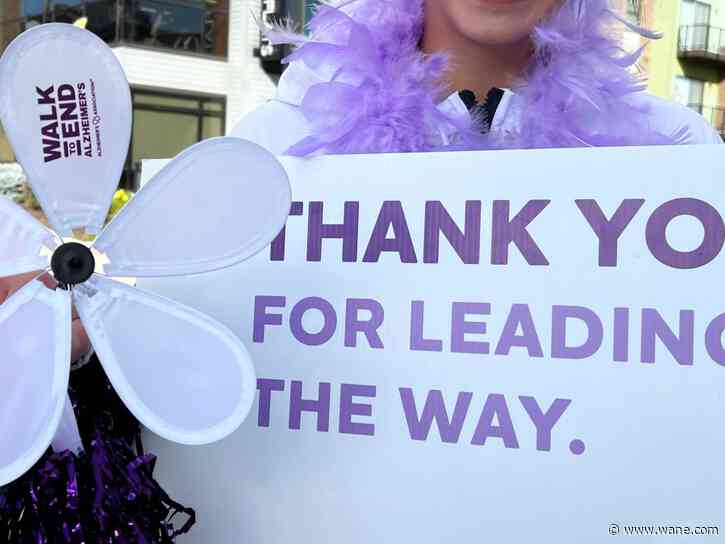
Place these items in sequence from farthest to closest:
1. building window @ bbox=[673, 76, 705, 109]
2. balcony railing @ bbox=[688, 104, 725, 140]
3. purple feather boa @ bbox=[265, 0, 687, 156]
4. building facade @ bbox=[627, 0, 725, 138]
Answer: balcony railing @ bbox=[688, 104, 725, 140], building window @ bbox=[673, 76, 705, 109], building facade @ bbox=[627, 0, 725, 138], purple feather boa @ bbox=[265, 0, 687, 156]

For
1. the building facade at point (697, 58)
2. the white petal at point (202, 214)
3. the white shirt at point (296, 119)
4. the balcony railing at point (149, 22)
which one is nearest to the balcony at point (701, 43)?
the building facade at point (697, 58)

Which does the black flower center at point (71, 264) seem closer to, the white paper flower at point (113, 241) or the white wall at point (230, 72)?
the white paper flower at point (113, 241)

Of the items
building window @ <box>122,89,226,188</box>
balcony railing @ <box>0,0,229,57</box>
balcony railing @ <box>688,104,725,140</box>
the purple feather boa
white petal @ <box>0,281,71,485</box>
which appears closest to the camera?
white petal @ <box>0,281,71,485</box>

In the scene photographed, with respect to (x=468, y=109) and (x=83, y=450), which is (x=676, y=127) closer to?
(x=468, y=109)

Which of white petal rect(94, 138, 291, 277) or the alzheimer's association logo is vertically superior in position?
the alzheimer's association logo

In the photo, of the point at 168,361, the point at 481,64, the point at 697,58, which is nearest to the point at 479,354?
the point at 168,361

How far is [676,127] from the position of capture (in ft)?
3.24

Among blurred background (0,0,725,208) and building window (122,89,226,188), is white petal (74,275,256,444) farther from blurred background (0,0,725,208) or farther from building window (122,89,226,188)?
building window (122,89,226,188)

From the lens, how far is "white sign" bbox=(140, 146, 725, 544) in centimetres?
69

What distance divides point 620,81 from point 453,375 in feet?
Result: 1.31

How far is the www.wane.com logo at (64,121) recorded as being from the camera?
67 centimetres

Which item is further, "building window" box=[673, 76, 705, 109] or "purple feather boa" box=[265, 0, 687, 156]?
"building window" box=[673, 76, 705, 109]

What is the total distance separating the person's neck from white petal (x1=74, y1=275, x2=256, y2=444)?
0.42m

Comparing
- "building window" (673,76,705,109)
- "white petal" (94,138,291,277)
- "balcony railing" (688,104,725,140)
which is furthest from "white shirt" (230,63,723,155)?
"balcony railing" (688,104,725,140)
